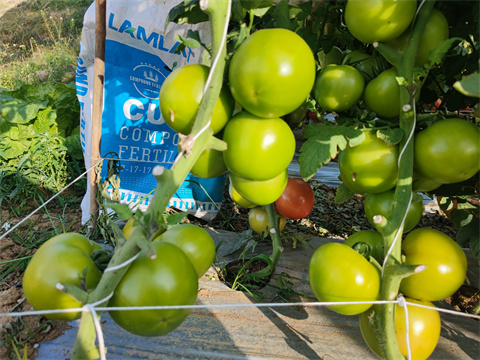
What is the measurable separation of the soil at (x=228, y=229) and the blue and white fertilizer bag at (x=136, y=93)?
0.76 ft

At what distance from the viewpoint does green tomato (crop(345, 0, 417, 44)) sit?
720 millimetres

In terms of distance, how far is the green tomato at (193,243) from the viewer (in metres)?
0.80

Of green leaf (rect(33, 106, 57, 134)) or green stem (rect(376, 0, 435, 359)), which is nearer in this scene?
green stem (rect(376, 0, 435, 359))

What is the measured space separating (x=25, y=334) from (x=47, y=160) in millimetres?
1763

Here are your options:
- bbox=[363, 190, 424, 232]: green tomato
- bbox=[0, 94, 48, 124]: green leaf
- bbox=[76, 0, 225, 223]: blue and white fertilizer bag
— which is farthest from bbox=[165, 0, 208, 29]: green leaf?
bbox=[0, 94, 48, 124]: green leaf

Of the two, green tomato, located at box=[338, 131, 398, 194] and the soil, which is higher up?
green tomato, located at box=[338, 131, 398, 194]

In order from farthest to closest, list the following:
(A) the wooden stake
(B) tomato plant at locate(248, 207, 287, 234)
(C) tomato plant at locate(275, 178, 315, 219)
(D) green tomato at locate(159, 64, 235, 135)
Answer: (A) the wooden stake < (B) tomato plant at locate(248, 207, 287, 234) < (C) tomato plant at locate(275, 178, 315, 219) < (D) green tomato at locate(159, 64, 235, 135)

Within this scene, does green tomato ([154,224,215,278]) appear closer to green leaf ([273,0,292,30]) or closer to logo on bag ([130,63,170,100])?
green leaf ([273,0,292,30])

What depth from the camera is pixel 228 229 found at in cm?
227

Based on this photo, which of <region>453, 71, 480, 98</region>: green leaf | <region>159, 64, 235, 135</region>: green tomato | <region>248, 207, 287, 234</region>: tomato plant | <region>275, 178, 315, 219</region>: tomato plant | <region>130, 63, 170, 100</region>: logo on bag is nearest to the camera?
<region>453, 71, 480, 98</region>: green leaf

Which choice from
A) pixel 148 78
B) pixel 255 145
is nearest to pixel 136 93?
pixel 148 78

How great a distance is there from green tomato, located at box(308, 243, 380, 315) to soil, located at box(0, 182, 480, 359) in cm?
74

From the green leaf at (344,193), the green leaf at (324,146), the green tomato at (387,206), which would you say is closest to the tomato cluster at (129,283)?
the green leaf at (324,146)

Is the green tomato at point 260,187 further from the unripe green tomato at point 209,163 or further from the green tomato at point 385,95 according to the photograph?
the green tomato at point 385,95
